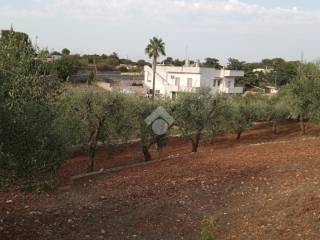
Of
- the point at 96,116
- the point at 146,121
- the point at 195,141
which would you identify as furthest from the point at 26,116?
the point at 195,141

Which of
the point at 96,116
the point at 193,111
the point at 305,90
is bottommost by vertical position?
the point at 96,116

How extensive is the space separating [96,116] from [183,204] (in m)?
9.57

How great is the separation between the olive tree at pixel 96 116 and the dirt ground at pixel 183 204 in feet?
14.0

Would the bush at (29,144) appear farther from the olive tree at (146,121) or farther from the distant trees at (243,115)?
the distant trees at (243,115)

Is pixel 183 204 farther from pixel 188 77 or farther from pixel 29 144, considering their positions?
pixel 188 77

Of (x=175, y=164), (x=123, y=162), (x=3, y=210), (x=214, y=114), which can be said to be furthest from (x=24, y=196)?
(x=214, y=114)

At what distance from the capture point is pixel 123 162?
25.3m

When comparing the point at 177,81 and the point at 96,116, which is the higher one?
the point at 177,81

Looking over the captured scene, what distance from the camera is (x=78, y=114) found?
66.0ft

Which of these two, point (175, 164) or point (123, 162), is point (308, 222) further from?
point (123, 162)

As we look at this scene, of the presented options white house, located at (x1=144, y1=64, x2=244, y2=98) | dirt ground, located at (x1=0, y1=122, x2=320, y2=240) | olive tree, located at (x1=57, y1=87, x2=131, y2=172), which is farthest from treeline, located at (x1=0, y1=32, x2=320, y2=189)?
white house, located at (x1=144, y1=64, x2=244, y2=98)

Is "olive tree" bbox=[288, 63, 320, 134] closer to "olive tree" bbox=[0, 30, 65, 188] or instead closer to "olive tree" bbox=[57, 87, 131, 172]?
"olive tree" bbox=[57, 87, 131, 172]

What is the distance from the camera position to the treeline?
860 centimetres

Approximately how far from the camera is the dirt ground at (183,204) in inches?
395
